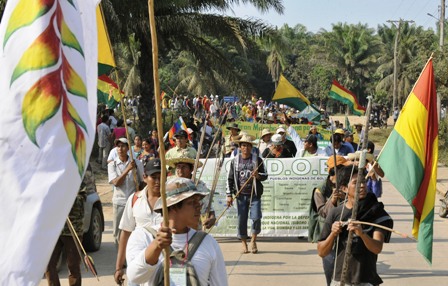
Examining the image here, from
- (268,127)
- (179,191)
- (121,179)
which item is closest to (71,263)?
(121,179)

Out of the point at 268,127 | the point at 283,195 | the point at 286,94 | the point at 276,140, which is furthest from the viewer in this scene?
the point at 286,94

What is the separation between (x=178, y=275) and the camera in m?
4.05

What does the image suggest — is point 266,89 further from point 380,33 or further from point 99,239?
point 99,239

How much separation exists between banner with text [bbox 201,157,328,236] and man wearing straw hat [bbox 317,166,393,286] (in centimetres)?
629

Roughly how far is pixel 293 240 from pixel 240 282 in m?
3.11

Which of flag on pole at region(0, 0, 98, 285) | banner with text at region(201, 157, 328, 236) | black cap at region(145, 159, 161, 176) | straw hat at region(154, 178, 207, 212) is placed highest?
flag on pole at region(0, 0, 98, 285)

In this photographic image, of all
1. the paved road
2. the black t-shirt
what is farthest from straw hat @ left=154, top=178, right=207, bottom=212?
the paved road

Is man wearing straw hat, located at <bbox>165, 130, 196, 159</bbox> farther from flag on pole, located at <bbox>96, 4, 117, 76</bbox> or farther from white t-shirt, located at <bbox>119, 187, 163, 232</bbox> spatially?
flag on pole, located at <bbox>96, 4, 117, 76</bbox>

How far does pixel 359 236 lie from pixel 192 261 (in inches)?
68.4

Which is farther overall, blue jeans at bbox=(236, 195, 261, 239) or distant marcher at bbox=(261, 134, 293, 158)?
distant marcher at bbox=(261, 134, 293, 158)

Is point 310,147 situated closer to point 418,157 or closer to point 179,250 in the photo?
point 418,157

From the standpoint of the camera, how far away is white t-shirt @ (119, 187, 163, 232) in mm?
6211

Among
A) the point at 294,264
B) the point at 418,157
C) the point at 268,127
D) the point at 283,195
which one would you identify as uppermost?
the point at 418,157

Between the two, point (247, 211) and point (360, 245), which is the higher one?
point (360, 245)
